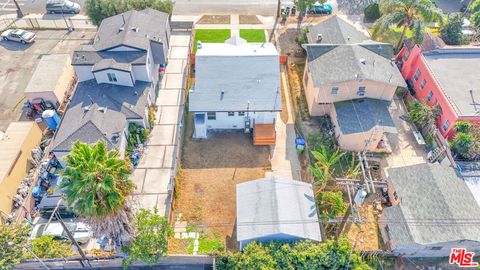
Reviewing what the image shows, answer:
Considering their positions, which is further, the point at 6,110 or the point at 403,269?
the point at 6,110

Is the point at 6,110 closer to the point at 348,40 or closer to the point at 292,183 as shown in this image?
the point at 292,183

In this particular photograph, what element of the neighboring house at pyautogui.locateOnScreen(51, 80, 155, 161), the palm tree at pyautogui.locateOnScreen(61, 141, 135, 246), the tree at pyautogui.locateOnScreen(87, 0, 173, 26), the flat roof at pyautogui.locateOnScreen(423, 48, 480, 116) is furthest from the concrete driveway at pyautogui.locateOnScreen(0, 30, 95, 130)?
the flat roof at pyautogui.locateOnScreen(423, 48, 480, 116)

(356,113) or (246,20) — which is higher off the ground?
(246,20)

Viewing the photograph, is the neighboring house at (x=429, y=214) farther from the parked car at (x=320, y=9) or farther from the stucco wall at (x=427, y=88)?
the parked car at (x=320, y=9)

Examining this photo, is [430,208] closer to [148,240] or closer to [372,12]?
[148,240]

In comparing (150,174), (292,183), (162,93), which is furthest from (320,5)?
(150,174)

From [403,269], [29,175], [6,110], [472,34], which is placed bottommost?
[403,269]

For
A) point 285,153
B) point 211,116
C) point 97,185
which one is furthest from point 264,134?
point 97,185

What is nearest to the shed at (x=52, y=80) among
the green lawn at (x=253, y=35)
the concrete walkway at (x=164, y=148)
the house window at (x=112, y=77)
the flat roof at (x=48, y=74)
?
the flat roof at (x=48, y=74)
